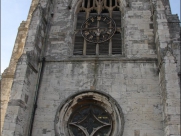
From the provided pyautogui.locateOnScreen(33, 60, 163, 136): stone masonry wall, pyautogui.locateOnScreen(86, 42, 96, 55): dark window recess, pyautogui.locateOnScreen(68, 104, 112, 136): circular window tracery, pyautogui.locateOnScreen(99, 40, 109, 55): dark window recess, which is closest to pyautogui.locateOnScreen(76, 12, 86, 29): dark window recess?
pyautogui.locateOnScreen(86, 42, 96, 55): dark window recess

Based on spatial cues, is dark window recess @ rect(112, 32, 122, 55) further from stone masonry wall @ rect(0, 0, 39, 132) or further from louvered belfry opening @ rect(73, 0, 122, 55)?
stone masonry wall @ rect(0, 0, 39, 132)

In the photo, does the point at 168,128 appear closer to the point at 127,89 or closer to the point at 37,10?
the point at 127,89

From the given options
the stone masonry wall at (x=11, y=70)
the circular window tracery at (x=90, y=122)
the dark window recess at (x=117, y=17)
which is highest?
the dark window recess at (x=117, y=17)

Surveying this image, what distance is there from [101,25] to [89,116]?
4892 millimetres

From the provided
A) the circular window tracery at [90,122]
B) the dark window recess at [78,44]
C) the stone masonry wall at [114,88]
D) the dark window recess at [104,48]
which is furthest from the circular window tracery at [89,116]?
the dark window recess at [78,44]

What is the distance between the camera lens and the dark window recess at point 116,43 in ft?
37.7

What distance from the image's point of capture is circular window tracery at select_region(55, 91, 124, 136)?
30.7 feet

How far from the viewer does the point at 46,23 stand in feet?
40.8

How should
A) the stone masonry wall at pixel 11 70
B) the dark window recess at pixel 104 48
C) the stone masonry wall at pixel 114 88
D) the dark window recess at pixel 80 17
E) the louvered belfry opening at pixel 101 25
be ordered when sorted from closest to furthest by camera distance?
the stone masonry wall at pixel 114 88 → the stone masonry wall at pixel 11 70 → the dark window recess at pixel 104 48 → the louvered belfry opening at pixel 101 25 → the dark window recess at pixel 80 17

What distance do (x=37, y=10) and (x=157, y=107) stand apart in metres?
7.11

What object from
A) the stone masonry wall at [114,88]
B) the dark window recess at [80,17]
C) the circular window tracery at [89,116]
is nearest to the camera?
the stone masonry wall at [114,88]

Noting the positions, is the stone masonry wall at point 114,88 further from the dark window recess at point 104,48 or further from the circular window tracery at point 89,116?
the dark window recess at point 104,48

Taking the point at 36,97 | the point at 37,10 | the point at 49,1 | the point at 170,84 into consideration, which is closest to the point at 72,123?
the point at 36,97

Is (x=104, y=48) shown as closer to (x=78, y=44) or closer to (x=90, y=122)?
(x=78, y=44)
